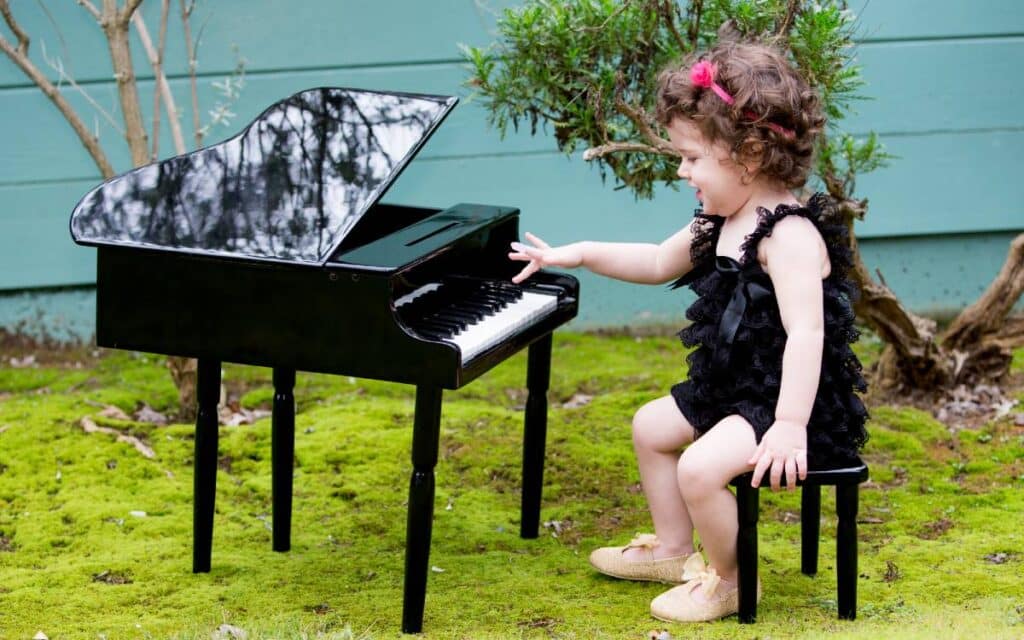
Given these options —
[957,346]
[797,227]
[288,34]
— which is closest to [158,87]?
[288,34]

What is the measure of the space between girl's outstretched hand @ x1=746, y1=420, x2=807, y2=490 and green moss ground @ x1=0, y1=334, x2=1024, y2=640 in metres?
0.37

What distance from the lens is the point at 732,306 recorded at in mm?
3031

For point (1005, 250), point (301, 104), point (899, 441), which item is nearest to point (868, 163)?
point (899, 441)

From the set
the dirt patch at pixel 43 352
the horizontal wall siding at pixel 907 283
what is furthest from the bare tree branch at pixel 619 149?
the dirt patch at pixel 43 352

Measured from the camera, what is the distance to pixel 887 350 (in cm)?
505

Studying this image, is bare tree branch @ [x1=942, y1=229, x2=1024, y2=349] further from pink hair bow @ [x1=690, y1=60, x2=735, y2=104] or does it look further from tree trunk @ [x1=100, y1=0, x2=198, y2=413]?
tree trunk @ [x1=100, y1=0, x2=198, y2=413]

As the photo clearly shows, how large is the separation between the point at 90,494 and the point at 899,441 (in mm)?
2746

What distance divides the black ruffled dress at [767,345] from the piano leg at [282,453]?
1.23 meters

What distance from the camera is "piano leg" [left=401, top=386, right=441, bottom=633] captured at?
2924mm

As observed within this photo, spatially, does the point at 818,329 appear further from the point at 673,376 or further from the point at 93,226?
the point at 673,376

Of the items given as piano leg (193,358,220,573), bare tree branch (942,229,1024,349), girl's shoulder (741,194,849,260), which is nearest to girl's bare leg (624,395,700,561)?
girl's shoulder (741,194,849,260)

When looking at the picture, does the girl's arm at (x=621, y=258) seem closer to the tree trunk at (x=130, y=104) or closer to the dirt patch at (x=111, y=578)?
the dirt patch at (x=111, y=578)

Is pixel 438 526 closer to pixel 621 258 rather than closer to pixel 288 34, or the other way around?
pixel 621 258

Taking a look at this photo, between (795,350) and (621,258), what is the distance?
655mm
